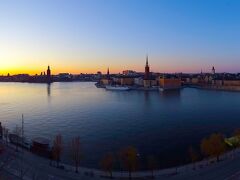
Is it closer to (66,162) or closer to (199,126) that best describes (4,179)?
(66,162)

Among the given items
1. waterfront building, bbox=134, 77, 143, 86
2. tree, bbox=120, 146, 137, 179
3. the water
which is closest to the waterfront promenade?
tree, bbox=120, 146, 137, 179

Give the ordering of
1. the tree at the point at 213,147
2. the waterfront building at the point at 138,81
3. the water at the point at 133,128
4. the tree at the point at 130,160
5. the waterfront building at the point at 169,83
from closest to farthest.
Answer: the tree at the point at 130,160
the tree at the point at 213,147
the water at the point at 133,128
the waterfront building at the point at 169,83
the waterfront building at the point at 138,81

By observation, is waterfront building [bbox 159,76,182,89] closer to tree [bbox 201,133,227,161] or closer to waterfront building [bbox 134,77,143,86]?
waterfront building [bbox 134,77,143,86]

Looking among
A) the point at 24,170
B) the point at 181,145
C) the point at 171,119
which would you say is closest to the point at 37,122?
the point at 171,119

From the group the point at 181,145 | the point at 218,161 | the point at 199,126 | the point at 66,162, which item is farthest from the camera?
the point at 199,126

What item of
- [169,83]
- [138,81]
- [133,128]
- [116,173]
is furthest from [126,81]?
[116,173]

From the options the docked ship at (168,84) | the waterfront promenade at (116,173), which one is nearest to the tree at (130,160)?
the waterfront promenade at (116,173)

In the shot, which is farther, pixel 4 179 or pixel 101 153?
pixel 101 153

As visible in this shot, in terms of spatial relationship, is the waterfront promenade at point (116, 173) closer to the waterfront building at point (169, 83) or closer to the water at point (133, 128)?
the water at point (133, 128)

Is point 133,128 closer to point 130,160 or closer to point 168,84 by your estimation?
point 130,160

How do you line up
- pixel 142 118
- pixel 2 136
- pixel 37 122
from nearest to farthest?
pixel 2 136 < pixel 37 122 < pixel 142 118
